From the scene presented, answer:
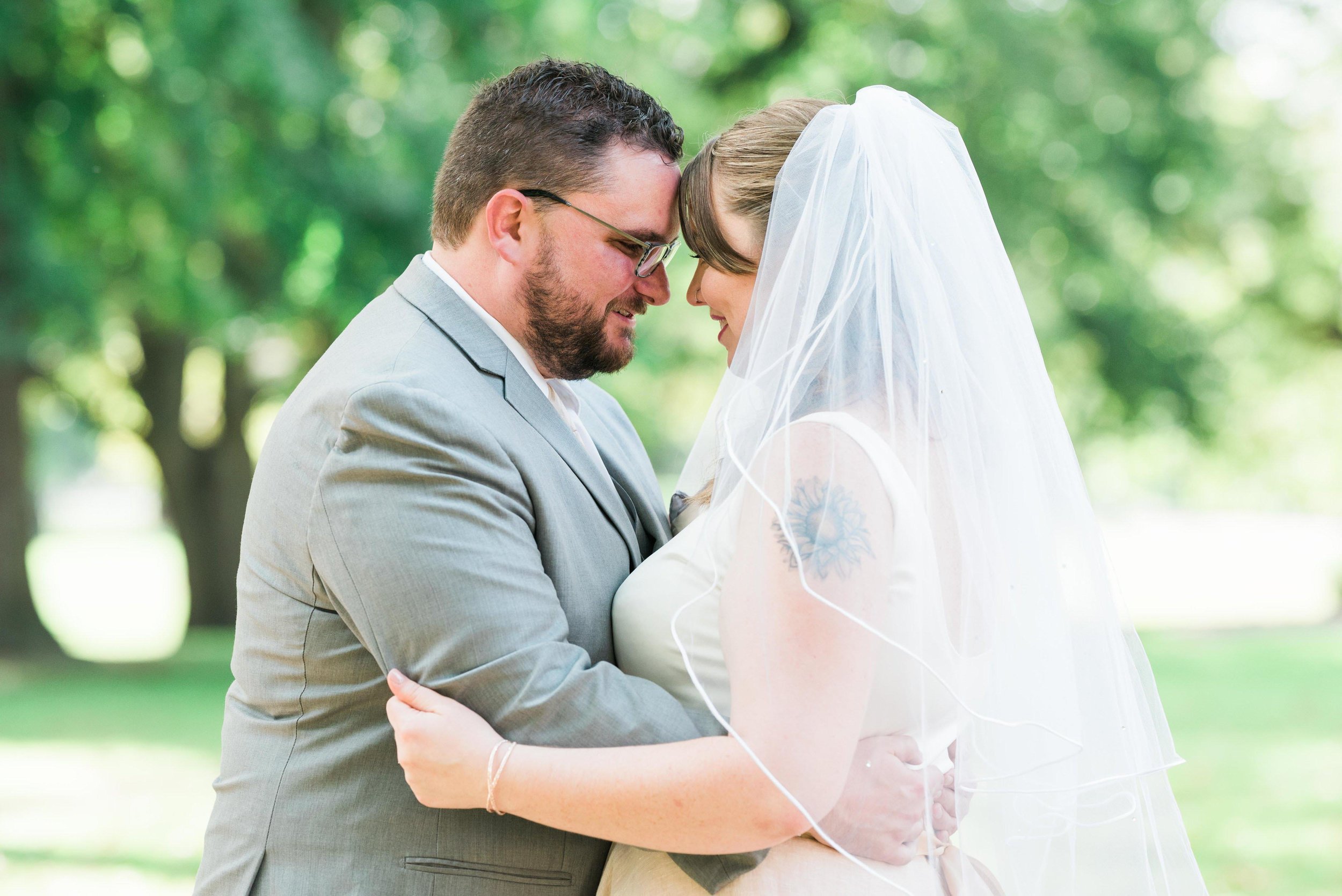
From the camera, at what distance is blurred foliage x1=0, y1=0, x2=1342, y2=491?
33.4 ft

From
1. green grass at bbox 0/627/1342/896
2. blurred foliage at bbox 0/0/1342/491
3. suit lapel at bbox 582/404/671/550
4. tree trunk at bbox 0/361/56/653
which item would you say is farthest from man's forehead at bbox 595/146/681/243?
tree trunk at bbox 0/361/56/653

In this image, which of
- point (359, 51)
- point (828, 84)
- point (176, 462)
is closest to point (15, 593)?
point (176, 462)

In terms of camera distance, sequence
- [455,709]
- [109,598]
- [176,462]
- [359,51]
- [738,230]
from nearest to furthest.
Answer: [455,709], [738,230], [359,51], [176,462], [109,598]

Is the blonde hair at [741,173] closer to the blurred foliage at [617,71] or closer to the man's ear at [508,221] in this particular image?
the man's ear at [508,221]

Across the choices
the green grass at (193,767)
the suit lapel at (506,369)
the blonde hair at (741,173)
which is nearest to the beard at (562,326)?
the suit lapel at (506,369)

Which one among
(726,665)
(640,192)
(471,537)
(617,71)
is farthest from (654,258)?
(617,71)

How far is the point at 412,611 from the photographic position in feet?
6.87

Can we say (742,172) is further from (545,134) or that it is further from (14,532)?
(14,532)

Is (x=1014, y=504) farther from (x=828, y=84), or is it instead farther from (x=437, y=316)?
(x=828, y=84)

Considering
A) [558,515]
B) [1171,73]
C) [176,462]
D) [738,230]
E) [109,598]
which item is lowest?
[109,598]

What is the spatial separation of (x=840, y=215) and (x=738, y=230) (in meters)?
0.26

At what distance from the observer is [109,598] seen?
27594mm

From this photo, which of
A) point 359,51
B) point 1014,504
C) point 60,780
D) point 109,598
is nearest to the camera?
point 1014,504

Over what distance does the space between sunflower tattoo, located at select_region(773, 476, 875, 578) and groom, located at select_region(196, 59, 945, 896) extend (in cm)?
39
